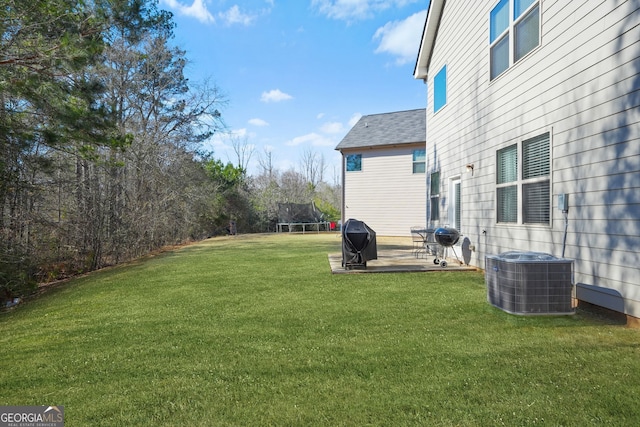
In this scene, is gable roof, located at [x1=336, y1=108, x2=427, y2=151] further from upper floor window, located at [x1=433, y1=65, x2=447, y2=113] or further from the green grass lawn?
the green grass lawn

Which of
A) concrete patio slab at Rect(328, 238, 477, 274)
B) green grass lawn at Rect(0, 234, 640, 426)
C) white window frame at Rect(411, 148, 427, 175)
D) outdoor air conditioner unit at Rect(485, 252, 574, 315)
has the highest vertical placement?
white window frame at Rect(411, 148, 427, 175)

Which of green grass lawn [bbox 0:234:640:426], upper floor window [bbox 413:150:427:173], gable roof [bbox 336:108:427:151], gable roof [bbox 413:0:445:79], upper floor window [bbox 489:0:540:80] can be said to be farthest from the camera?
gable roof [bbox 336:108:427:151]

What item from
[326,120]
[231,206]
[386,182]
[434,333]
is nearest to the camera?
[434,333]

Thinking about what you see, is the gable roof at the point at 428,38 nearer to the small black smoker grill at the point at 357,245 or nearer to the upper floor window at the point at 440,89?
the upper floor window at the point at 440,89

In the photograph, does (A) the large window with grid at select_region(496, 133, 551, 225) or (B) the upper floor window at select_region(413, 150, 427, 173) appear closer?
(A) the large window with grid at select_region(496, 133, 551, 225)

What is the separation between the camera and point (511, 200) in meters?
5.66

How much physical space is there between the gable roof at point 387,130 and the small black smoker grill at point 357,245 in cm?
959

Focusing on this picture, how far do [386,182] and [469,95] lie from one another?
29.6 ft

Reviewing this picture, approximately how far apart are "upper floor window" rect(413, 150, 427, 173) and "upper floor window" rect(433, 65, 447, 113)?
20.0ft

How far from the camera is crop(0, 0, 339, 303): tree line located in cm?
581

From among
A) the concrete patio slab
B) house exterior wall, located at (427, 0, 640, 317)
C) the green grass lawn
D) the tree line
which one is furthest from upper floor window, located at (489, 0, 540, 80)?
the tree line

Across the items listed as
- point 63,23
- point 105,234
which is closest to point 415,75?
point 63,23

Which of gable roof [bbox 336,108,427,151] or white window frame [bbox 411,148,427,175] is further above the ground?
gable roof [bbox 336,108,427,151]

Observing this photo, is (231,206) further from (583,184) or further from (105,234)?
(583,184)
